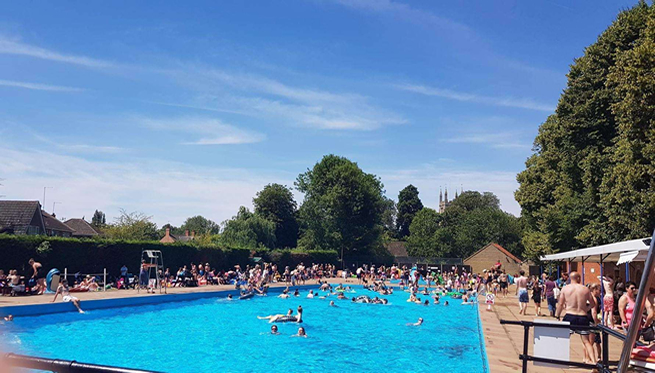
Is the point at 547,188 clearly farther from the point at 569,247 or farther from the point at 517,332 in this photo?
the point at 517,332

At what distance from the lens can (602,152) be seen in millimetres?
27719

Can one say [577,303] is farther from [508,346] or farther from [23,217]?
[23,217]

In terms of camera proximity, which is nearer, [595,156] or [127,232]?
[595,156]

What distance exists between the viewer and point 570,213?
31531 millimetres

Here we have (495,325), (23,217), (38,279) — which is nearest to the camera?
(495,325)

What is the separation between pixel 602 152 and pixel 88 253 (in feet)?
89.9

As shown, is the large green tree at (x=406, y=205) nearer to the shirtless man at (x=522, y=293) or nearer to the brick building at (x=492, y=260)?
the brick building at (x=492, y=260)

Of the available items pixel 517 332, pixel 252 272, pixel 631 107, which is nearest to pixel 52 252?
pixel 252 272

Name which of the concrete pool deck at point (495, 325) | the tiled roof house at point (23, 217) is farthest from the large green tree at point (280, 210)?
the concrete pool deck at point (495, 325)

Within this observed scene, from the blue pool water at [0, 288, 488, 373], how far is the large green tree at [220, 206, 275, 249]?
116 ft

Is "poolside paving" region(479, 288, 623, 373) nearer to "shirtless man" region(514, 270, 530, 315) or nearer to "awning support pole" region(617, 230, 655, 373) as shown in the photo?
"shirtless man" region(514, 270, 530, 315)

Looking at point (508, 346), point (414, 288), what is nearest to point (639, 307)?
point (508, 346)

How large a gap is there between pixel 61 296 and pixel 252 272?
45.8 feet

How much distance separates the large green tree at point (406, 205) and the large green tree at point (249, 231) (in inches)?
1935
